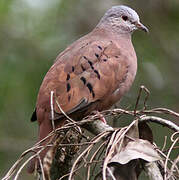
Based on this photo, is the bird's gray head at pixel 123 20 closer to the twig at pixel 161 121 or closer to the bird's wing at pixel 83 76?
the bird's wing at pixel 83 76

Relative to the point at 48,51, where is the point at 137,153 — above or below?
below

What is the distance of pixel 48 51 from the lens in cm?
646

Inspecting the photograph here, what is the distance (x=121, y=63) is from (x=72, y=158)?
62.8 inches

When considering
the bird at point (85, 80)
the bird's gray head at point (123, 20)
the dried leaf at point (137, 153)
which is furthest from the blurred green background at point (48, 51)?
the dried leaf at point (137, 153)

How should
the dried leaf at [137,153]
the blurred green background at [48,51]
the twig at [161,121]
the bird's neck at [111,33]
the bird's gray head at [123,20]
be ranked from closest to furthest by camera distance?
1. the dried leaf at [137,153]
2. the twig at [161,121]
3. the bird's neck at [111,33]
4. the bird's gray head at [123,20]
5. the blurred green background at [48,51]

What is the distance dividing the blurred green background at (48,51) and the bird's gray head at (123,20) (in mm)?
1114

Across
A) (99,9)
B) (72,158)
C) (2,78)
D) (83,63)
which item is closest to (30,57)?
(2,78)

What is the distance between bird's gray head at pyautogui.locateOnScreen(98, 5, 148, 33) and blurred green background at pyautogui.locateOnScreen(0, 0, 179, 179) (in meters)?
1.11

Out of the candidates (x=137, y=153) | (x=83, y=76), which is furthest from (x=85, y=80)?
(x=137, y=153)

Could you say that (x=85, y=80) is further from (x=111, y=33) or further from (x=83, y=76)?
(x=111, y=33)

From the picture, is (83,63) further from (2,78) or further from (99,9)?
(99,9)

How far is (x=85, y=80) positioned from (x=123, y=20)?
1.29 metres

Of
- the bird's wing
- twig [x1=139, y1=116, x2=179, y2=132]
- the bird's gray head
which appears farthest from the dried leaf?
the bird's gray head

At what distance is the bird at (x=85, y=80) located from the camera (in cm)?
389
